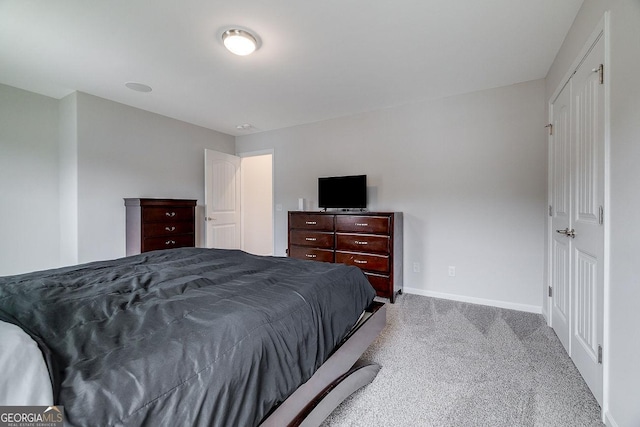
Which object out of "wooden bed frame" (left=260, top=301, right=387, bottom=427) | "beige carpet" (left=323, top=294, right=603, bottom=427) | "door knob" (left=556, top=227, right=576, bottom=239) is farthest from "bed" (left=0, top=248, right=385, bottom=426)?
"door knob" (left=556, top=227, right=576, bottom=239)

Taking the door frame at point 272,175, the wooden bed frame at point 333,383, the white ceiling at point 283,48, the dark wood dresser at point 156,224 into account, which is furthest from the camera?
the door frame at point 272,175

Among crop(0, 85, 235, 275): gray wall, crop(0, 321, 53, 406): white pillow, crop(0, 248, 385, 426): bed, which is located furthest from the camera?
crop(0, 85, 235, 275): gray wall

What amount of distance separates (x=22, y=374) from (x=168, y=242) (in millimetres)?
3210

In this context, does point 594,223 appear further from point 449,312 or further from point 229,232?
point 229,232

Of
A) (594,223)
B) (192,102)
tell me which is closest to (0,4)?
(192,102)

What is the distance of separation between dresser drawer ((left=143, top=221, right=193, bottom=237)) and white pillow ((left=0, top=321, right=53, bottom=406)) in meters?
2.97

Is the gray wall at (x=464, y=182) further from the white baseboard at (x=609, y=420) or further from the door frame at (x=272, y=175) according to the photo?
the white baseboard at (x=609, y=420)

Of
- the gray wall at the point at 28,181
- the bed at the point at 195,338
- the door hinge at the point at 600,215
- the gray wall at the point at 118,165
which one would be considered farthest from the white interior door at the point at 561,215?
→ the gray wall at the point at 28,181

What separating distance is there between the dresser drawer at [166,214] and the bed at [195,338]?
167cm

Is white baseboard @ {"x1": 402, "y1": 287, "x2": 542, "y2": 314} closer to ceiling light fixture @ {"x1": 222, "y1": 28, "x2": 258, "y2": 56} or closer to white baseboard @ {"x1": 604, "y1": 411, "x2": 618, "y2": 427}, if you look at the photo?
white baseboard @ {"x1": 604, "y1": 411, "x2": 618, "y2": 427}

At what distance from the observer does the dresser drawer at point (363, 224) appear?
10.2ft

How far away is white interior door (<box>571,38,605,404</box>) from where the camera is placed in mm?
1484

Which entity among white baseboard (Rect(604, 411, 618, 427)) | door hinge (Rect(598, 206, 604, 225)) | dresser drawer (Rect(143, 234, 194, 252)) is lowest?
white baseboard (Rect(604, 411, 618, 427))

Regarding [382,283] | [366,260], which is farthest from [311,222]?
[382,283]
